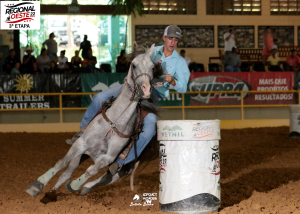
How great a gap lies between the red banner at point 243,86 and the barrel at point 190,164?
9735 mm

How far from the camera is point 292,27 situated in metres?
20.4

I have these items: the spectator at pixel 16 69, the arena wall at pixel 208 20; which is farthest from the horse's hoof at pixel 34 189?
the arena wall at pixel 208 20

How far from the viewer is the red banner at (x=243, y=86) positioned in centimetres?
1394

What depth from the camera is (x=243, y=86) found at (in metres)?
14.2

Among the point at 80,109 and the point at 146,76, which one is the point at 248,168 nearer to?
the point at 146,76

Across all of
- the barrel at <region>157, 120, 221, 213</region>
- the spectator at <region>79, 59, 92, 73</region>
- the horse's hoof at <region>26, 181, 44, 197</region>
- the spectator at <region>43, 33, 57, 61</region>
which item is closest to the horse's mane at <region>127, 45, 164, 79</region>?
the barrel at <region>157, 120, 221, 213</region>

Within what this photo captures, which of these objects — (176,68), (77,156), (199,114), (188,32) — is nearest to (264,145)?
(199,114)

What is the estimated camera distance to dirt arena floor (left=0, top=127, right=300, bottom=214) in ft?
15.4

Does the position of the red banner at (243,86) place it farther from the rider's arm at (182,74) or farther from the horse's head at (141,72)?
the horse's head at (141,72)

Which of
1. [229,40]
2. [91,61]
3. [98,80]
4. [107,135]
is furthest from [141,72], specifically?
[229,40]

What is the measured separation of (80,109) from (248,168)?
7.28 meters

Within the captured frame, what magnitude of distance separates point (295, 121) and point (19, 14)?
10257 mm

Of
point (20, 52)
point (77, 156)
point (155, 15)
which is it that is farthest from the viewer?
point (155, 15)

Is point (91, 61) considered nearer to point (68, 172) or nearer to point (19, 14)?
point (19, 14)
